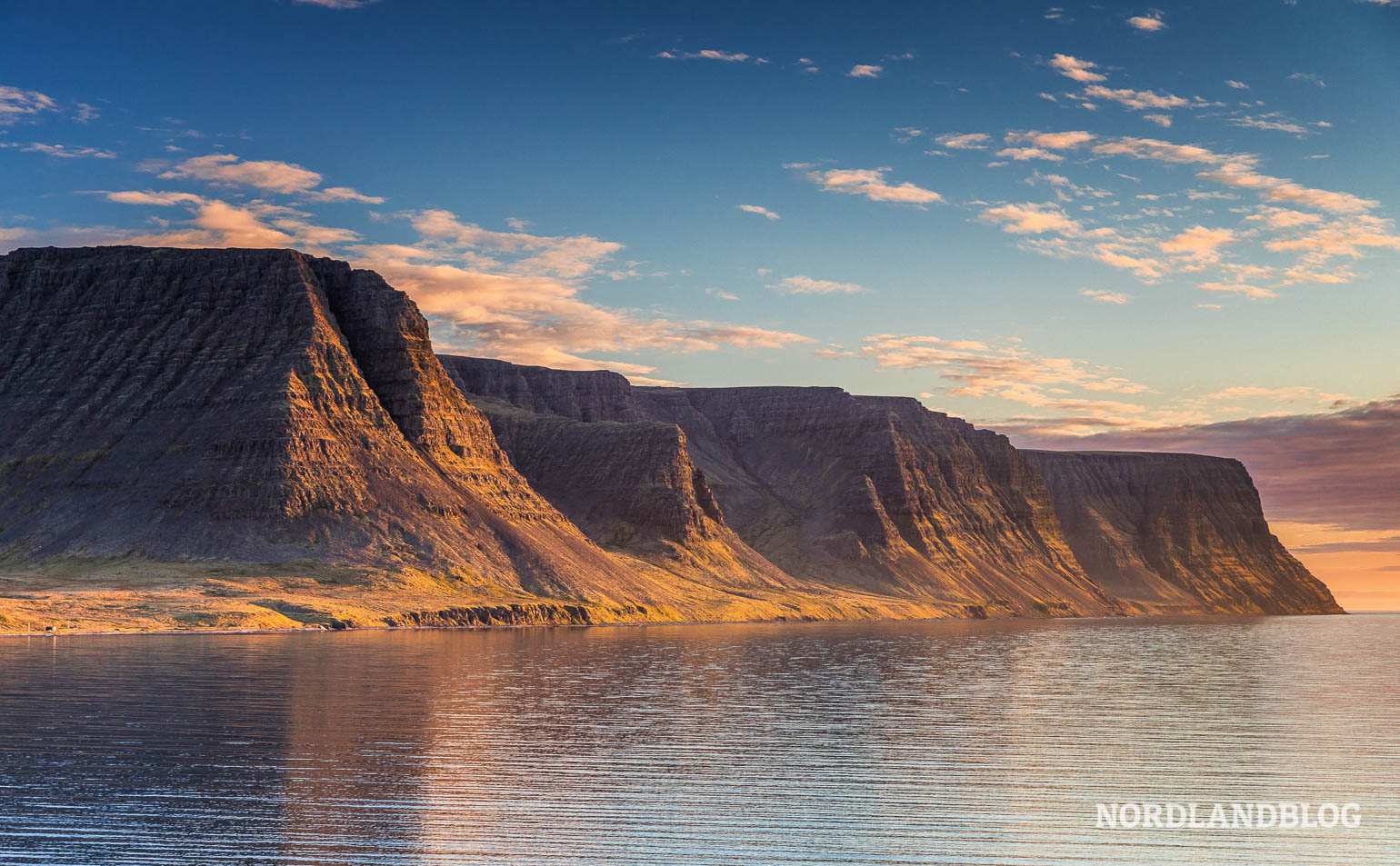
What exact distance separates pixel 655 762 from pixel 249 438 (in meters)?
141

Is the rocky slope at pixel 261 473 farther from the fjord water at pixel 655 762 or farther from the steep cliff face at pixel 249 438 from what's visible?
the fjord water at pixel 655 762

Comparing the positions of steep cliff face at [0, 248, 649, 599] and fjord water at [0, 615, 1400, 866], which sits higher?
steep cliff face at [0, 248, 649, 599]

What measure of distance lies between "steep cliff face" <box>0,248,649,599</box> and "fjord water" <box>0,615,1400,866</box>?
86.6 meters

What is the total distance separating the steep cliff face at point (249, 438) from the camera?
15762 centimetres

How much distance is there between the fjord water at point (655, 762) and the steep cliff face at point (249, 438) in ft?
284

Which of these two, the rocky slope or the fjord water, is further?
the rocky slope

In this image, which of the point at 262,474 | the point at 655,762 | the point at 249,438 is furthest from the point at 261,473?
the point at 655,762

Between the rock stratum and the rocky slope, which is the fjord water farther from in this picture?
the rocky slope

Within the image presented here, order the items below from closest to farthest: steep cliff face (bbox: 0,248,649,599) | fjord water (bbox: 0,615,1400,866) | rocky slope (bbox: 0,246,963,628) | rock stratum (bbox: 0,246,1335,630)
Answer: fjord water (bbox: 0,615,1400,866) < rock stratum (bbox: 0,246,1335,630) < rocky slope (bbox: 0,246,963,628) < steep cliff face (bbox: 0,248,649,599)

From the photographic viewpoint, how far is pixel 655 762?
3588 cm

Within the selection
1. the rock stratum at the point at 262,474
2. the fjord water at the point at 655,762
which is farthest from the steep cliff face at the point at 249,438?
the fjord water at the point at 655,762

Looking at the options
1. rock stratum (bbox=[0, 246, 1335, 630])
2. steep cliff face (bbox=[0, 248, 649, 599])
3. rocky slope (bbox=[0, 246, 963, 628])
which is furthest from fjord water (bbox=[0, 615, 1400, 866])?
steep cliff face (bbox=[0, 248, 649, 599])

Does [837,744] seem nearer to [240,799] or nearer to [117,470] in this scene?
[240,799]

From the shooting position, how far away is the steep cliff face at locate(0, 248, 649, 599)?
158 metres
